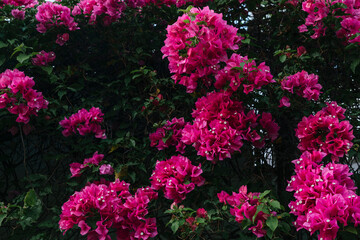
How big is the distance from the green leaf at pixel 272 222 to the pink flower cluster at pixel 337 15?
93 cm

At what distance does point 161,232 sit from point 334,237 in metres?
0.99

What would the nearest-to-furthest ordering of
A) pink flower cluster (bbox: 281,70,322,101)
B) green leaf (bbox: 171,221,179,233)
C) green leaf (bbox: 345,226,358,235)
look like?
1. green leaf (bbox: 345,226,358,235)
2. green leaf (bbox: 171,221,179,233)
3. pink flower cluster (bbox: 281,70,322,101)

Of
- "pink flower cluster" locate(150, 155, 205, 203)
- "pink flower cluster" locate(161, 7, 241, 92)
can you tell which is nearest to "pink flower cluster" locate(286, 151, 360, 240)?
"pink flower cluster" locate(150, 155, 205, 203)

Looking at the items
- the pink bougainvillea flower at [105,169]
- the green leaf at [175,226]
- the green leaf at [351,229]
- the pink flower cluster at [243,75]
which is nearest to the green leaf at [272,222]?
the green leaf at [351,229]

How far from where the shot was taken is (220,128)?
1.55 meters

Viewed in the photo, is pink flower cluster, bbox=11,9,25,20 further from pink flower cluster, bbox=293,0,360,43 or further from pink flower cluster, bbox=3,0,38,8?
pink flower cluster, bbox=293,0,360,43

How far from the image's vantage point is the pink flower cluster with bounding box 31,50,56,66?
6.34 ft

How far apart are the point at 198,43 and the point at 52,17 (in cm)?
90

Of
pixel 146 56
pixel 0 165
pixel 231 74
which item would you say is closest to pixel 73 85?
pixel 146 56

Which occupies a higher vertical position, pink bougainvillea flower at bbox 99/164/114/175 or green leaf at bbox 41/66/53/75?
green leaf at bbox 41/66/53/75

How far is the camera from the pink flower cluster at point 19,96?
169cm

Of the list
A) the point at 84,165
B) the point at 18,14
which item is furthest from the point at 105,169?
the point at 18,14

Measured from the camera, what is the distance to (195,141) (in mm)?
1601

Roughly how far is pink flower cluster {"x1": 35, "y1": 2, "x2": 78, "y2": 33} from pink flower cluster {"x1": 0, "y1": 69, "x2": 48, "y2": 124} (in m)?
0.37
